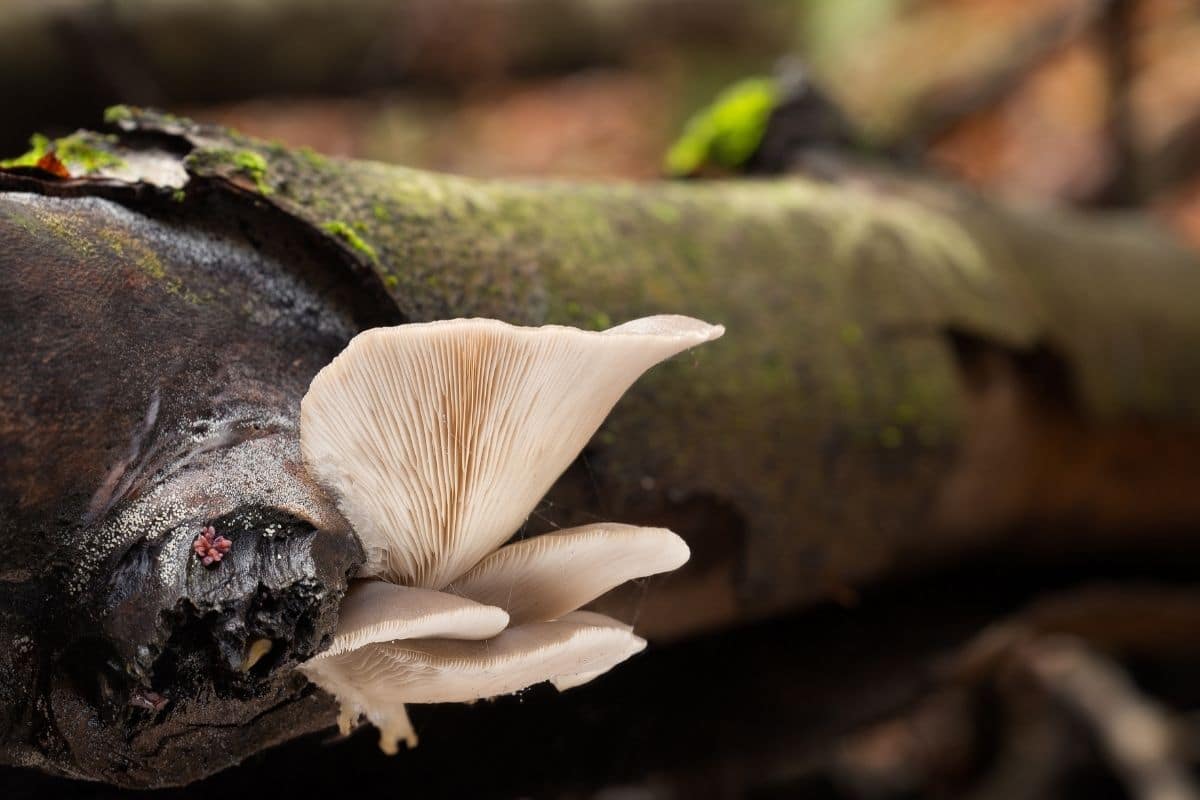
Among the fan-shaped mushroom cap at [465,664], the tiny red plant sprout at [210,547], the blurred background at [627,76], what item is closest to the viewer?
the tiny red plant sprout at [210,547]

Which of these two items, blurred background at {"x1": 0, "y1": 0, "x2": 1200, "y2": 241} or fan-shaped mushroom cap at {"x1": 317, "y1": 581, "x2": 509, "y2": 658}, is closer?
fan-shaped mushroom cap at {"x1": 317, "y1": 581, "x2": 509, "y2": 658}

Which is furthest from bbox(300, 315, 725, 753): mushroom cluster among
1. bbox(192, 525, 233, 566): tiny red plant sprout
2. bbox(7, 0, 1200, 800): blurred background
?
bbox(7, 0, 1200, 800): blurred background

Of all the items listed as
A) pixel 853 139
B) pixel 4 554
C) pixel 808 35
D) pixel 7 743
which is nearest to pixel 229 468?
pixel 4 554

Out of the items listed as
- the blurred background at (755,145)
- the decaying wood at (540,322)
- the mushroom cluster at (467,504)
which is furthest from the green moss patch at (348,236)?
the blurred background at (755,145)

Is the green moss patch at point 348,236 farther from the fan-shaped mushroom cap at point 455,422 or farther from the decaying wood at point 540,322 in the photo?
the fan-shaped mushroom cap at point 455,422

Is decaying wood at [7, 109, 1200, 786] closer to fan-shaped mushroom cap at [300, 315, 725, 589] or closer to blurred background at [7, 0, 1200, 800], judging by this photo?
fan-shaped mushroom cap at [300, 315, 725, 589]

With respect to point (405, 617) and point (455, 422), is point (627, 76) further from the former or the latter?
point (405, 617)

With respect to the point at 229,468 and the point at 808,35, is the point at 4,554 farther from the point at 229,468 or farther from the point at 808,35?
the point at 808,35
